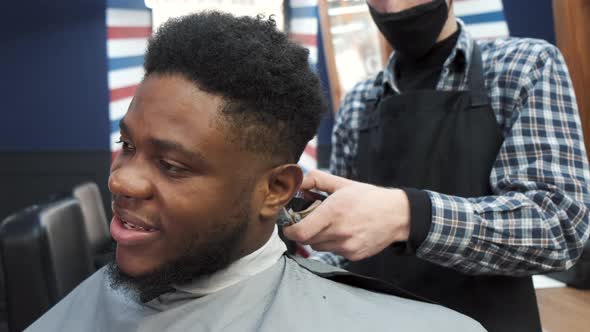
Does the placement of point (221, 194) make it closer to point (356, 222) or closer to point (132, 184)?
point (132, 184)

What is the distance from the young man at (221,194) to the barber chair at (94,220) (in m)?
2.58

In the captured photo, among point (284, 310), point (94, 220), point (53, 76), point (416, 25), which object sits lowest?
point (94, 220)

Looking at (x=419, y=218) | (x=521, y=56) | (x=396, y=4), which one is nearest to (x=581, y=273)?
(x=521, y=56)

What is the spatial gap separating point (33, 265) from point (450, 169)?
59.3 inches

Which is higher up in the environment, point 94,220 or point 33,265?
point 33,265

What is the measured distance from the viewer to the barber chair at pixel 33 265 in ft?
6.61

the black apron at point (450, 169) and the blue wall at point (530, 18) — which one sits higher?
the blue wall at point (530, 18)

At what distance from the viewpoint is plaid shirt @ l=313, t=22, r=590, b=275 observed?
121cm

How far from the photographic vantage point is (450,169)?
1.41 m

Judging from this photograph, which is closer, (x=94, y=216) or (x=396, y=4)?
(x=396, y=4)

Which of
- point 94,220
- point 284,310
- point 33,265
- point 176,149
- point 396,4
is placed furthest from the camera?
point 94,220

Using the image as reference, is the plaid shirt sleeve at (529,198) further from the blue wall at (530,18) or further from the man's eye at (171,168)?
the blue wall at (530,18)

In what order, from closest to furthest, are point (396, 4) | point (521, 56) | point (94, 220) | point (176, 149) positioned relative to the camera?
point (176, 149)
point (521, 56)
point (396, 4)
point (94, 220)

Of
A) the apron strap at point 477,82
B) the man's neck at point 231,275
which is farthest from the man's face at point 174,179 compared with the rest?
the apron strap at point 477,82
